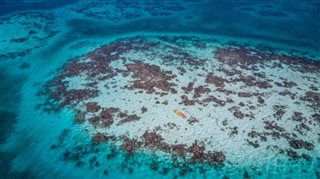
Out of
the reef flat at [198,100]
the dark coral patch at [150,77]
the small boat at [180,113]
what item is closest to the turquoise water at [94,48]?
the reef flat at [198,100]

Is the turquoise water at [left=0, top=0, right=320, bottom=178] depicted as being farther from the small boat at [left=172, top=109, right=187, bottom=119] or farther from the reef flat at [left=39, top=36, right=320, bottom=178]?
the small boat at [left=172, top=109, right=187, bottom=119]

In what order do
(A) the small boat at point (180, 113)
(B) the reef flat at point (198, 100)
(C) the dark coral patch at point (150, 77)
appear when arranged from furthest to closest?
(C) the dark coral patch at point (150, 77)
(A) the small boat at point (180, 113)
(B) the reef flat at point (198, 100)

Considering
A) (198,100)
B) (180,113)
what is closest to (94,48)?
(198,100)

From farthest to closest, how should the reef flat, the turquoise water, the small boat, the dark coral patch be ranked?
the dark coral patch → the small boat → the reef flat → the turquoise water

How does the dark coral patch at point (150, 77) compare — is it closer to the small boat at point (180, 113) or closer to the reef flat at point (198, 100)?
the reef flat at point (198, 100)

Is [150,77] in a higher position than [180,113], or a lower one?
higher

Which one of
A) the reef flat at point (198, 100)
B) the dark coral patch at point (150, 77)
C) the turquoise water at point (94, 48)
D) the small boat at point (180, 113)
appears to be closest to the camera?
the turquoise water at point (94, 48)

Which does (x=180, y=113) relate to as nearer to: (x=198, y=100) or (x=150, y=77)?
(x=198, y=100)

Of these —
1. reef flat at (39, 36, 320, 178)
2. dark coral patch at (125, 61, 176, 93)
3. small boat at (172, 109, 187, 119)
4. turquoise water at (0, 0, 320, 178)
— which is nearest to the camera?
turquoise water at (0, 0, 320, 178)

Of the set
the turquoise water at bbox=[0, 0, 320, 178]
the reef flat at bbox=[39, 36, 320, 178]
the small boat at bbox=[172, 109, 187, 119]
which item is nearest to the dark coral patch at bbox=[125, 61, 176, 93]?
the reef flat at bbox=[39, 36, 320, 178]
